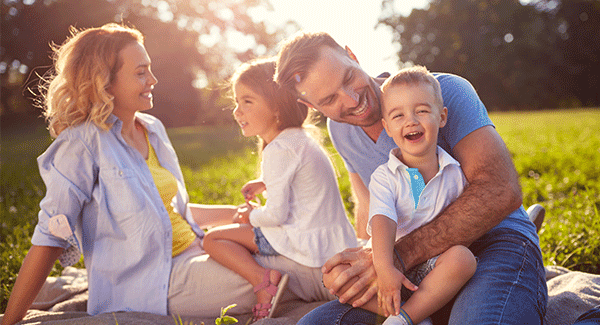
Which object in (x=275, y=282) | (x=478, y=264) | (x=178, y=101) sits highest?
(x=478, y=264)

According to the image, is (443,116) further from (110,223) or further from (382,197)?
(110,223)

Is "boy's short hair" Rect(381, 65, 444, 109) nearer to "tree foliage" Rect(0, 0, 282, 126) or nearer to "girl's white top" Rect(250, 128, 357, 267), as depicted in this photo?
"girl's white top" Rect(250, 128, 357, 267)

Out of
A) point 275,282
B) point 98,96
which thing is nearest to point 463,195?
point 275,282

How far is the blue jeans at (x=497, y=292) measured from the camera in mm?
1842

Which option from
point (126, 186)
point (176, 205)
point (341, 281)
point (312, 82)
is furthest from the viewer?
point (176, 205)

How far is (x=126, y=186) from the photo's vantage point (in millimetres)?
2773

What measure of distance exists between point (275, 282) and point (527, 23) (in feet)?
127

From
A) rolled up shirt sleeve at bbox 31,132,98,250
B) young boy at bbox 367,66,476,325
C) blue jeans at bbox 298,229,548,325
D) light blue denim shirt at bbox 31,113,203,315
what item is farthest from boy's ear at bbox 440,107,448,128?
rolled up shirt sleeve at bbox 31,132,98,250

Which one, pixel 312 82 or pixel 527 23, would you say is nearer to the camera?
pixel 312 82

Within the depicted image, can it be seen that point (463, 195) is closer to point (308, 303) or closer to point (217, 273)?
point (308, 303)

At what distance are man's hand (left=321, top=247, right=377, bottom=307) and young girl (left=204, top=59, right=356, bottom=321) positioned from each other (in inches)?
23.1

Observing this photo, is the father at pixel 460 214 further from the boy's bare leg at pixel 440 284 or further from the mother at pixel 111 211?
the mother at pixel 111 211

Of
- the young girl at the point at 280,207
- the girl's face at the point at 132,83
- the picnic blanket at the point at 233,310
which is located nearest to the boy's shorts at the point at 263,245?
the young girl at the point at 280,207

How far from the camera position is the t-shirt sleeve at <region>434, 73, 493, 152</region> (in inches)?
90.3
